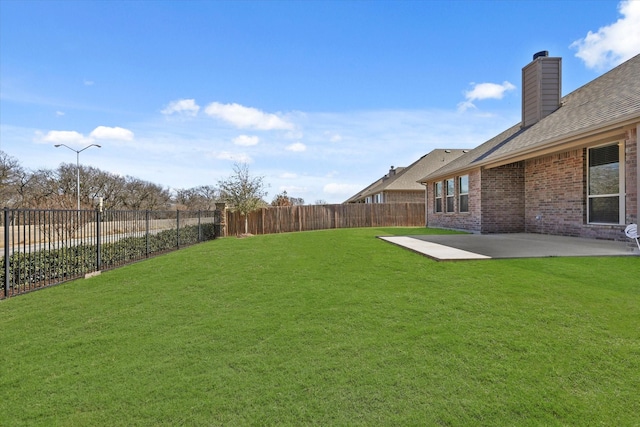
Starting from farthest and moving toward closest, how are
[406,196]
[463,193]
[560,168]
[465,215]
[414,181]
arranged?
1. [406,196]
2. [414,181]
3. [463,193]
4. [465,215]
5. [560,168]

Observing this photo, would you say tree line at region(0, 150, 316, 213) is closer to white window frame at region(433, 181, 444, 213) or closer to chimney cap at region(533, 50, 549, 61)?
white window frame at region(433, 181, 444, 213)

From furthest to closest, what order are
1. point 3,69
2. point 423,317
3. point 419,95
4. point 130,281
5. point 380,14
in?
1. point 419,95
2. point 380,14
3. point 3,69
4. point 130,281
5. point 423,317

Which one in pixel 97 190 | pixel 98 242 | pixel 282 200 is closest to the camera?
pixel 98 242

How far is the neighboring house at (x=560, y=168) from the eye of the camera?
24.5 ft

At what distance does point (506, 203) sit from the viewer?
38.6 ft

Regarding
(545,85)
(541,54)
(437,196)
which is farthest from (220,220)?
(541,54)

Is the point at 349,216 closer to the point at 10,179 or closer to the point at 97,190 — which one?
the point at 10,179

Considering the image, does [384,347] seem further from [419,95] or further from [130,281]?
[419,95]

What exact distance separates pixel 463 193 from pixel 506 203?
7.41 ft

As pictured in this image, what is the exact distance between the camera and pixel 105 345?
3.20 metres

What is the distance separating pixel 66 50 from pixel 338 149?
43.3 ft

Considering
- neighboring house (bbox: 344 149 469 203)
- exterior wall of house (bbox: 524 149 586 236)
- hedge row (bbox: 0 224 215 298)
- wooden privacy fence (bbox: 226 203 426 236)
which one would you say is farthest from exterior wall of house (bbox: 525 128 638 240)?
neighboring house (bbox: 344 149 469 203)

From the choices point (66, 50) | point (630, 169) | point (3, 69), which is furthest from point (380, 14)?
point (3, 69)

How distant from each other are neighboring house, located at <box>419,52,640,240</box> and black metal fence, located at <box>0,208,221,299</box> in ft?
37.4
